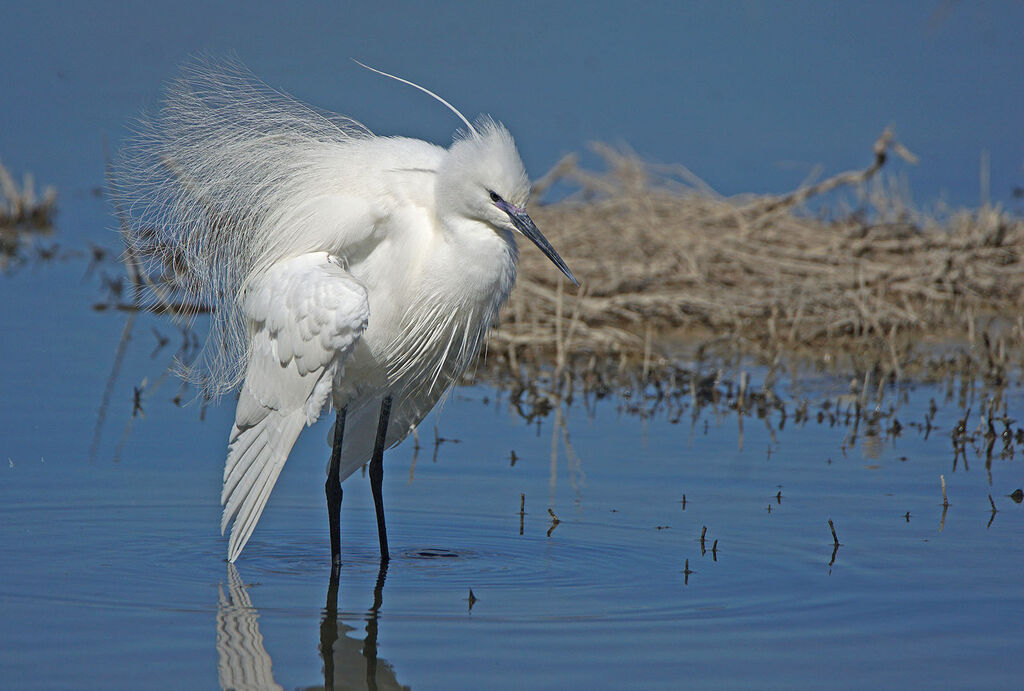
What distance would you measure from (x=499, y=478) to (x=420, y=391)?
32.6 inches

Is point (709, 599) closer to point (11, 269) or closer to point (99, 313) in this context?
point (99, 313)

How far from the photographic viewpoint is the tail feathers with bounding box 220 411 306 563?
487cm

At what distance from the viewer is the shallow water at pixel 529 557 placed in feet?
12.7

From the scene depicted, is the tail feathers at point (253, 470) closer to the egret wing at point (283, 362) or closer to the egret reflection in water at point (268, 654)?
the egret wing at point (283, 362)

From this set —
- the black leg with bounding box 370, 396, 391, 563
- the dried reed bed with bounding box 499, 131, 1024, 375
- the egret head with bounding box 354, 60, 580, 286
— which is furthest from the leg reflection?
the dried reed bed with bounding box 499, 131, 1024, 375

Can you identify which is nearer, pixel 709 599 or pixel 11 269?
pixel 709 599

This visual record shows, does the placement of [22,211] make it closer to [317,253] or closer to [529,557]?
[317,253]

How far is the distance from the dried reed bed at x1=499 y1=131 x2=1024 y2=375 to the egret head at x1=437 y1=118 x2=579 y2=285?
144 inches

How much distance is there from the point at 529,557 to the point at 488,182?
1356 mm

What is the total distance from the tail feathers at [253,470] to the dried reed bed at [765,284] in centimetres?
350

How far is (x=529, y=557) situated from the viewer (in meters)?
5.09

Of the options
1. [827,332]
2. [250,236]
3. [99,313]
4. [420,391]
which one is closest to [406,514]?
[420,391]

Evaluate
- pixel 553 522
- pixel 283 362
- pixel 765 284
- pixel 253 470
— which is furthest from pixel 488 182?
pixel 765 284

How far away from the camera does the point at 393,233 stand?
5016 millimetres
